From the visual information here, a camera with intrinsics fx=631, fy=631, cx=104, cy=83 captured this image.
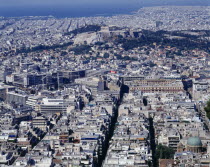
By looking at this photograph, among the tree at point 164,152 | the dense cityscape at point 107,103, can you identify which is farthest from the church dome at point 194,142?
the tree at point 164,152

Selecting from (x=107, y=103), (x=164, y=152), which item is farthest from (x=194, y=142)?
(x=107, y=103)

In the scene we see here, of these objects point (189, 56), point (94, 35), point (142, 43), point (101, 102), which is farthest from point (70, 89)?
point (94, 35)

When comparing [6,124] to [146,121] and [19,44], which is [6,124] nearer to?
[146,121]

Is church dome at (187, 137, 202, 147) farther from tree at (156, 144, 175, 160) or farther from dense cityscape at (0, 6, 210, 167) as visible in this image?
tree at (156, 144, 175, 160)

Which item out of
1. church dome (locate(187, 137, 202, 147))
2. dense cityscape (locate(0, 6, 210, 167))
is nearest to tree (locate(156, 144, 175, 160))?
dense cityscape (locate(0, 6, 210, 167))

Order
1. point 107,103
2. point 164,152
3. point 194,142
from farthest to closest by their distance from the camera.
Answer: point 107,103, point 194,142, point 164,152

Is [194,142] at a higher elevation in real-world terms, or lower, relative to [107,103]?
lower

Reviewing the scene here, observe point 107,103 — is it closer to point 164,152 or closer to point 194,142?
point 164,152

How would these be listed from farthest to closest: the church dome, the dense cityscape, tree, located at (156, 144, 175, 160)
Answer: the church dome < tree, located at (156, 144, 175, 160) < the dense cityscape
